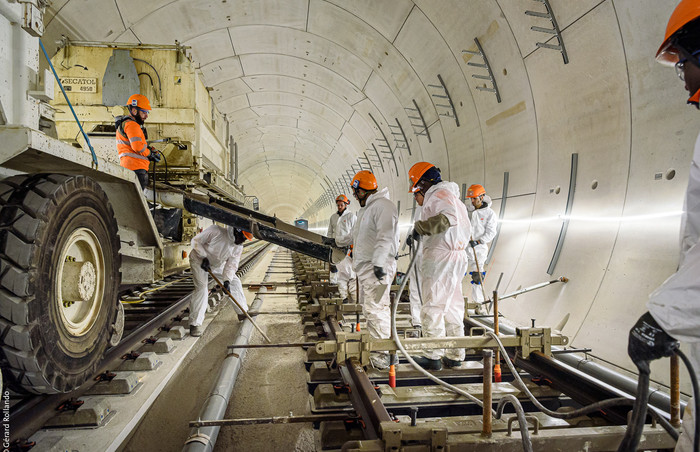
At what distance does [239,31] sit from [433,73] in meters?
5.14

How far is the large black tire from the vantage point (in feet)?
6.64

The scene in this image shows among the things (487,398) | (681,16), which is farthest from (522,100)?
(487,398)

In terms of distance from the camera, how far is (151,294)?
699 cm

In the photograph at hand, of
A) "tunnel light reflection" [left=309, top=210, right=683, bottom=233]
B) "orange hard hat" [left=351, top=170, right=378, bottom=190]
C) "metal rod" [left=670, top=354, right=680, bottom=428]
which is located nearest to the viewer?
"metal rod" [left=670, top=354, right=680, bottom=428]

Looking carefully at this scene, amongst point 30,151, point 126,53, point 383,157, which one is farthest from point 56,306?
point 383,157

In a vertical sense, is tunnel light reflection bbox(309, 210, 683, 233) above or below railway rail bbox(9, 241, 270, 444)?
above

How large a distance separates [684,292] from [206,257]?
518 centimetres

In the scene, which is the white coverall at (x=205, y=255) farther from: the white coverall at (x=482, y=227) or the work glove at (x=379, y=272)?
the white coverall at (x=482, y=227)

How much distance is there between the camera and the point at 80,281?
2.47m

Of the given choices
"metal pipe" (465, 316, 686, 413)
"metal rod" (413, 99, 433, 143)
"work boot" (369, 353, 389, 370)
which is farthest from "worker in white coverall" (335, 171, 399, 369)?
"metal rod" (413, 99, 433, 143)

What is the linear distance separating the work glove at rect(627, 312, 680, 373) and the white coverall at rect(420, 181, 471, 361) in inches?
90.6

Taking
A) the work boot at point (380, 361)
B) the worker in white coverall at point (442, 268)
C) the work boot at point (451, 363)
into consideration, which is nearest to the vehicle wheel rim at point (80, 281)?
the work boot at point (380, 361)

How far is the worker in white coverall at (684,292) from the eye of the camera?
4.50ft

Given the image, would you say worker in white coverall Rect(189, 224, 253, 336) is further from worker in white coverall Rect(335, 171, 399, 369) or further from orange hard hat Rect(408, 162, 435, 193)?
orange hard hat Rect(408, 162, 435, 193)
